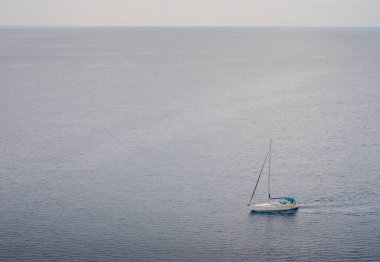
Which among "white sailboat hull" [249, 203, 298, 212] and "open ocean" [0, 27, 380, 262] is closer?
"open ocean" [0, 27, 380, 262]

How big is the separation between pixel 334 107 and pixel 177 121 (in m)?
56.5

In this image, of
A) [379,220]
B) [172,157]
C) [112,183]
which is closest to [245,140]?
[172,157]

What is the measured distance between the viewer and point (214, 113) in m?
169

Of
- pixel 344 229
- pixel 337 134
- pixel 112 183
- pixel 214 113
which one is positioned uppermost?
pixel 214 113

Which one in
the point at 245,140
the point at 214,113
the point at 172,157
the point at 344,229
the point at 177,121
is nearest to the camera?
the point at 344,229

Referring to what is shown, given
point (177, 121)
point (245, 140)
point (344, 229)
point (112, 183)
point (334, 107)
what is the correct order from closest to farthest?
point (344, 229) < point (112, 183) < point (245, 140) < point (177, 121) < point (334, 107)

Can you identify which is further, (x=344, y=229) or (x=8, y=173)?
(x=8, y=173)

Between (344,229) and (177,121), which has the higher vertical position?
(177,121)

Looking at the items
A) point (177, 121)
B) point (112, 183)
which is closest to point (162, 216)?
point (112, 183)

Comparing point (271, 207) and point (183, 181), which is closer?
point (271, 207)

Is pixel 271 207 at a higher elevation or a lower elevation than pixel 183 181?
lower

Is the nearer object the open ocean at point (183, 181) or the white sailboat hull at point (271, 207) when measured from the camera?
the open ocean at point (183, 181)

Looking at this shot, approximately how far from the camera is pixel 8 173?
379ft

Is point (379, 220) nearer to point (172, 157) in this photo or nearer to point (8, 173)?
point (172, 157)
